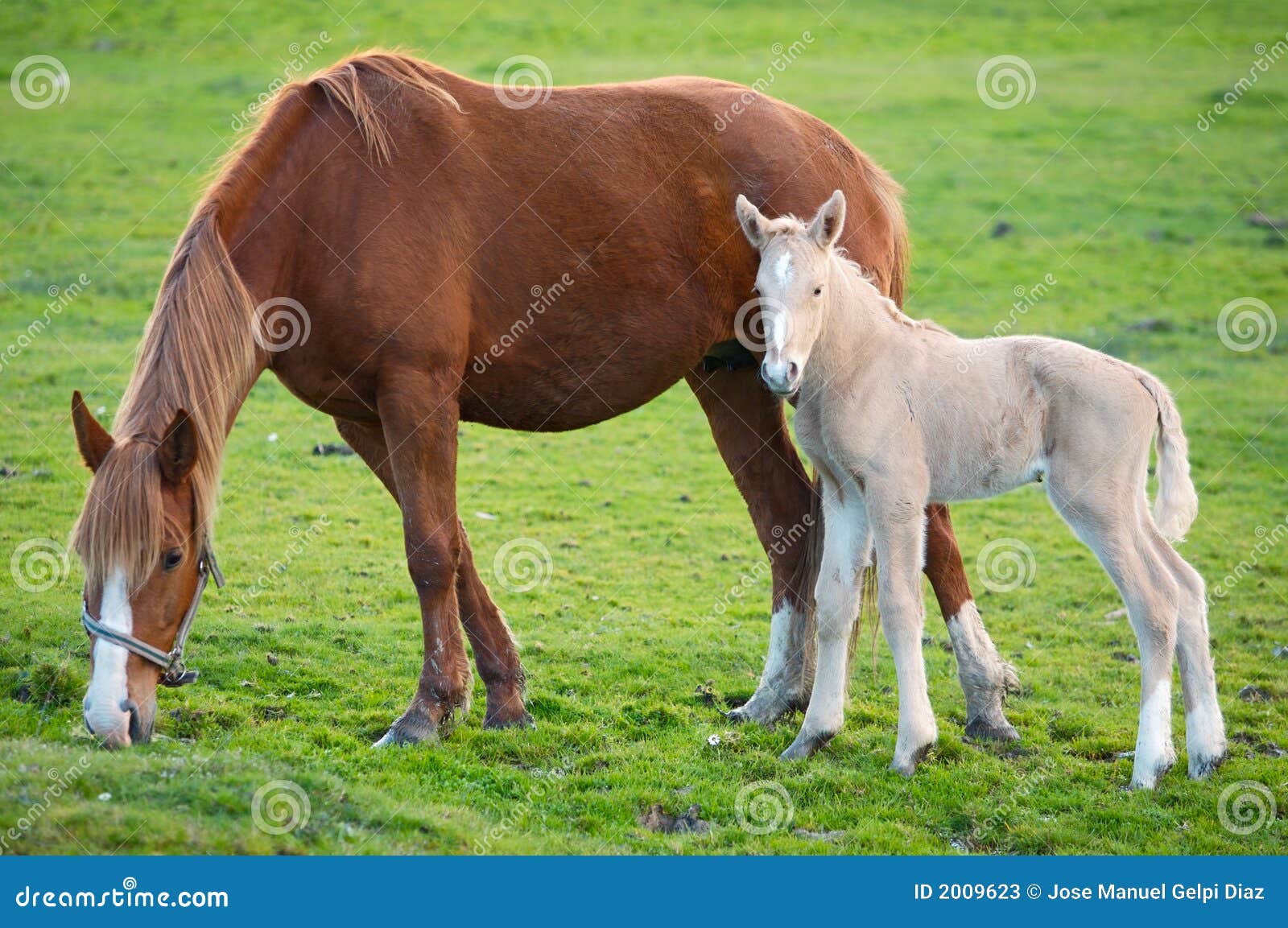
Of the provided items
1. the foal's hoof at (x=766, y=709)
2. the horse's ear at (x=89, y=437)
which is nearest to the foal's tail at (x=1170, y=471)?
the foal's hoof at (x=766, y=709)

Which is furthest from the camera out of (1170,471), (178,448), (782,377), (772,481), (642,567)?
(642,567)

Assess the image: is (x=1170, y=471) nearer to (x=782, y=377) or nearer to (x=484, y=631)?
(x=782, y=377)

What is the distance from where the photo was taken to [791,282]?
592 cm

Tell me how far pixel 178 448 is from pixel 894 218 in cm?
467

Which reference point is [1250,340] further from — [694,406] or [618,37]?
[618,37]

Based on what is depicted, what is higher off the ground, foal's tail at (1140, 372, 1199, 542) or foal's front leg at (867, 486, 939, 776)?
foal's tail at (1140, 372, 1199, 542)

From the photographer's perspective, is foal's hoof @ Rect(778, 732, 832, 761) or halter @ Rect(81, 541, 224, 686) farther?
foal's hoof @ Rect(778, 732, 832, 761)

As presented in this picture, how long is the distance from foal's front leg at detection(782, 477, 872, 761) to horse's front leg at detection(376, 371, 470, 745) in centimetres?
197

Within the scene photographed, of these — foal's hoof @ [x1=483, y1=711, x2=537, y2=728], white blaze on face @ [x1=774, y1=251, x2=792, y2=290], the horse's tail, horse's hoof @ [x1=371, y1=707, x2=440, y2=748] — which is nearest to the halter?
horse's hoof @ [x1=371, y1=707, x2=440, y2=748]

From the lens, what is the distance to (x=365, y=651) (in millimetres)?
8375

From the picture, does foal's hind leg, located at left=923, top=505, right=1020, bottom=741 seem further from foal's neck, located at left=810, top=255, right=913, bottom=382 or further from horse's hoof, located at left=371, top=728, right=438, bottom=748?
horse's hoof, located at left=371, top=728, right=438, bottom=748

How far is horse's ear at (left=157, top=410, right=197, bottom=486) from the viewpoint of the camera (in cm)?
575

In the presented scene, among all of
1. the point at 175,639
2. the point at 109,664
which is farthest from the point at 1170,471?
the point at 109,664

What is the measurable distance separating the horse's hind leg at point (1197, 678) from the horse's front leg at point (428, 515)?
3.89 m
